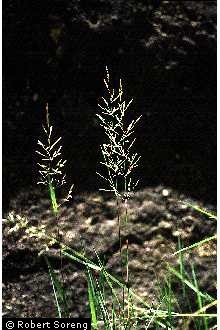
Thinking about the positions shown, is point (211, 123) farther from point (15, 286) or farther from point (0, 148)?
point (15, 286)

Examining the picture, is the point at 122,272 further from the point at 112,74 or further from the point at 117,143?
the point at 112,74

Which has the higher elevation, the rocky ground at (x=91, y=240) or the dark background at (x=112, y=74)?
the dark background at (x=112, y=74)

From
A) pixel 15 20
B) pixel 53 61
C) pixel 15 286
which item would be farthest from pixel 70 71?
pixel 15 286

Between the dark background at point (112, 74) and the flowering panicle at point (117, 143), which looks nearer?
the flowering panicle at point (117, 143)

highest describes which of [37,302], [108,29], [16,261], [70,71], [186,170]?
[108,29]

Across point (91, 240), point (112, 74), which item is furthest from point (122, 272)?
point (112, 74)

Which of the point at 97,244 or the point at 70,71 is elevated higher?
the point at 70,71
